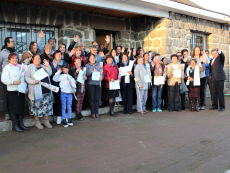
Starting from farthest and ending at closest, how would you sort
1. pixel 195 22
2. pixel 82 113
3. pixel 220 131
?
1. pixel 195 22
2. pixel 82 113
3. pixel 220 131

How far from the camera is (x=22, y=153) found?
12.0ft

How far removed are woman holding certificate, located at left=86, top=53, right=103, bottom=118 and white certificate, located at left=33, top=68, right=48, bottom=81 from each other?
130cm

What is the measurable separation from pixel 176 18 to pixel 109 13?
283 centimetres

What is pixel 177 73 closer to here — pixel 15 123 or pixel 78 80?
pixel 78 80

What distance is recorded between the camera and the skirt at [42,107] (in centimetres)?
508

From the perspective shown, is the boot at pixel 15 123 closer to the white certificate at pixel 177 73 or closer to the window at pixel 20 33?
the window at pixel 20 33

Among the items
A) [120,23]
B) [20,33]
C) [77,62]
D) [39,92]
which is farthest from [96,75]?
[120,23]

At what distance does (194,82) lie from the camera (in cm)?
703

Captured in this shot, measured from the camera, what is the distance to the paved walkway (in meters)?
3.12

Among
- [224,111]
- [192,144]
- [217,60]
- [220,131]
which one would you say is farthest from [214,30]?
[192,144]

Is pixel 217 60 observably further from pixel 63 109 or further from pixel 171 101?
pixel 63 109

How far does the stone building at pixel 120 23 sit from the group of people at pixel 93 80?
1393mm

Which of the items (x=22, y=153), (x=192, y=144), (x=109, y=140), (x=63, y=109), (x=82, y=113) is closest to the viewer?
(x=22, y=153)

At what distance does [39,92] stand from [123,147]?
8.08 ft
